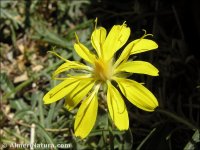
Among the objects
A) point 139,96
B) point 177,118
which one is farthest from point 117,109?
point 177,118

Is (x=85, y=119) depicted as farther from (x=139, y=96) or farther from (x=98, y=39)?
(x=98, y=39)

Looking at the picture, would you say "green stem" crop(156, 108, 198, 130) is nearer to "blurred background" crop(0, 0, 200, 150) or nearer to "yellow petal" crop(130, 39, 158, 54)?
"blurred background" crop(0, 0, 200, 150)

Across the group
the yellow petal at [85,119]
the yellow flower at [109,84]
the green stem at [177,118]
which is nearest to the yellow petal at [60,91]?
the yellow flower at [109,84]

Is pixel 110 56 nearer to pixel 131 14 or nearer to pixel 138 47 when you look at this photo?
pixel 138 47

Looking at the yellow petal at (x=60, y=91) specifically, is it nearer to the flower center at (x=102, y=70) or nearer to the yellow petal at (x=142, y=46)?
the flower center at (x=102, y=70)

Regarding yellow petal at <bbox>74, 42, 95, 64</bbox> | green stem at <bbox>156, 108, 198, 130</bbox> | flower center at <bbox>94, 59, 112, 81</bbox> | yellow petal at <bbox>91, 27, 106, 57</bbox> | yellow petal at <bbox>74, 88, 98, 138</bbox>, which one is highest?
yellow petal at <bbox>91, 27, 106, 57</bbox>

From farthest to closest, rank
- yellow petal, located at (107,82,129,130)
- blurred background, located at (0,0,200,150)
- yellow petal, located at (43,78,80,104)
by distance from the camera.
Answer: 1. blurred background, located at (0,0,200,150)
2. yellow petal, located at (43,78,80,104)
3. yellow petal, located at (107,82,129,130)

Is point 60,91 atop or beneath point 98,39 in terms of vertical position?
beneath

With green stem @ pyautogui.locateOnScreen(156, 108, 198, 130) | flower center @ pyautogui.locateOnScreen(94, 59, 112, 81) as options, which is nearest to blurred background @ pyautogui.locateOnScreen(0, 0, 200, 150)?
green stem @ pyautogui.locateOnScreen(156, 108, 198, 130)
